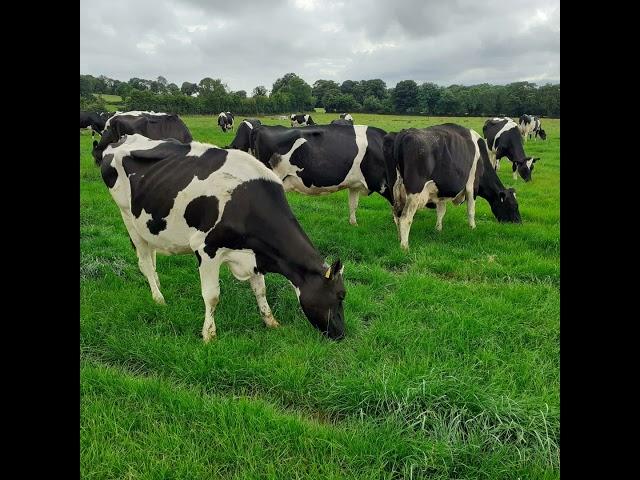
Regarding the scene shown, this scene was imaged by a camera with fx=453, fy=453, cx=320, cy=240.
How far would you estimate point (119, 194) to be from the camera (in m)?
5.28

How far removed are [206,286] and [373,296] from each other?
2121 mm

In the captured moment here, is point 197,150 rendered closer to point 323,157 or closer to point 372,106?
point 323,157

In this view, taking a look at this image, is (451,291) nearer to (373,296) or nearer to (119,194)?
(373,296)

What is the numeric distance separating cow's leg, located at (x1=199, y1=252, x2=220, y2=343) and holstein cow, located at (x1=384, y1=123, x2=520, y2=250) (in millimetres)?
3831

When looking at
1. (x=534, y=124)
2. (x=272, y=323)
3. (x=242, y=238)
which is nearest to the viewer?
(x=242, y=238)

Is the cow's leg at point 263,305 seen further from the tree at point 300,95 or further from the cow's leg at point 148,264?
the tree at point 300,95

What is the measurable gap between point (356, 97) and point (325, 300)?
88.9 m

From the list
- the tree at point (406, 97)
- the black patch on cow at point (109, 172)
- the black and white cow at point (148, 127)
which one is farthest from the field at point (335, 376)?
the tree at point (406, 97)

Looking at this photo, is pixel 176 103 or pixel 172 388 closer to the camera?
pixel 172 388

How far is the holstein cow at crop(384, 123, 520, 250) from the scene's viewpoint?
25.2 ft

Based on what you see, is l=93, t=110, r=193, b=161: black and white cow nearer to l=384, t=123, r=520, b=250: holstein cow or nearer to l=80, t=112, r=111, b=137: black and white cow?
l=384, t=123, r=520, b=250: holstein cow

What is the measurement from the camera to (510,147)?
15500 mm
